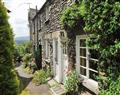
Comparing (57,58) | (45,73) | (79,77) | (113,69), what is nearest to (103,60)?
(113,69)

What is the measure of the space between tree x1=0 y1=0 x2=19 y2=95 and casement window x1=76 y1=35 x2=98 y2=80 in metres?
2.65

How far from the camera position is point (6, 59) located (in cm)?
685

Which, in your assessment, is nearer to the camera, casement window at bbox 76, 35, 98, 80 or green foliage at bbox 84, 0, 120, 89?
green foliage at bbox 84, 0, 120, 89

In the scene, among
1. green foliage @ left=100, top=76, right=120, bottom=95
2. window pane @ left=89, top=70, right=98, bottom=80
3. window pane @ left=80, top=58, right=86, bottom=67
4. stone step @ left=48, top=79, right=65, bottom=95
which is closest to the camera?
green foliage @ left=100, top=76, right=120, bottom=95

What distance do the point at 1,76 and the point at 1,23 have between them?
148 cm

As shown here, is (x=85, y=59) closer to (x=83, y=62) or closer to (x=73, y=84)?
(x=83, y=62)

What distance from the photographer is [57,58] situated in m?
13.2

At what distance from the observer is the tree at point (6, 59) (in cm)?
677

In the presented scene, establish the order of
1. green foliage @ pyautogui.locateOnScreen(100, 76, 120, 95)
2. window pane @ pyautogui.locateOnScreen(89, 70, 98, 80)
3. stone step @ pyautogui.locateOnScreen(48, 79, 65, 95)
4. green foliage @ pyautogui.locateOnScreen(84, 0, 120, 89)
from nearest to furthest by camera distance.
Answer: green foliage @ pyautogui.locateOnScreen(100, 76, 120, 95) → green foliage @ pyautogui.locateOnScreen(84, 0, 120, 89) → window pane @ pyautogui.locateOnScreen(89, 70, 98, 80) → stone step @ pyautogui.locateOnScreen(48, 79, 65, 95)

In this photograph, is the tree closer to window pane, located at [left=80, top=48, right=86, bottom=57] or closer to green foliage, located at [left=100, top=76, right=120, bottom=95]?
green foliage, located at [left=100, top=76, right=120, bottom=95]

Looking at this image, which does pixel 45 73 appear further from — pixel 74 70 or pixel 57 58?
pixel 74 70

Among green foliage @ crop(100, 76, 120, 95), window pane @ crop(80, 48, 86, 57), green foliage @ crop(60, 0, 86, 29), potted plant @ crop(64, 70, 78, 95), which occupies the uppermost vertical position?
green foliage @ crop(60, 0, 86, 29)

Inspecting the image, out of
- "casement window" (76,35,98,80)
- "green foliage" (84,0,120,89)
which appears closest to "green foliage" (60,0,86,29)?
"casement window" (76,35,98,80)

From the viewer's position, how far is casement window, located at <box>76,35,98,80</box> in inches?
320
